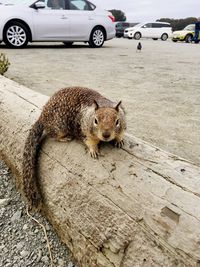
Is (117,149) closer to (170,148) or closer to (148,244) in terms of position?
(148,244)

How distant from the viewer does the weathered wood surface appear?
166cm

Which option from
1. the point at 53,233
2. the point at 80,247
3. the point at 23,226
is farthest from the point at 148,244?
the point at 23,226

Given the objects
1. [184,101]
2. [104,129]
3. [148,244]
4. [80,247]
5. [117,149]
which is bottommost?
[184,101]

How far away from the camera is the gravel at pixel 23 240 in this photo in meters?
2.38

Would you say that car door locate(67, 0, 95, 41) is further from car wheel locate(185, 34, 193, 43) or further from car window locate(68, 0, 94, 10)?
car wheel locate(185, 34, 193, 43)

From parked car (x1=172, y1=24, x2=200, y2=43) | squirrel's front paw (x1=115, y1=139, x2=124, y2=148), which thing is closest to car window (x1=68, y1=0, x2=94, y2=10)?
squirrel's front paw (x1=115, y1=139, x2=124, y2=148)

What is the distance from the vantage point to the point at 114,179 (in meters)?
2.06

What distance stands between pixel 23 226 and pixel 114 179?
1.06 meters

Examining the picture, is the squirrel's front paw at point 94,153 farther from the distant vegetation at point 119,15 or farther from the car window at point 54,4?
the distant vegetation at point 119,15

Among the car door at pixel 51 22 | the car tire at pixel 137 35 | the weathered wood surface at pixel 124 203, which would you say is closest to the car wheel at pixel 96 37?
the car door at pixel 51 22

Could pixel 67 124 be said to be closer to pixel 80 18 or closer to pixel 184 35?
pixel 80 18

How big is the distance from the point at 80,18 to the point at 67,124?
10589 millimetres

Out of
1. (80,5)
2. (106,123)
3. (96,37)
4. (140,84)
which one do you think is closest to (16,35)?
(80,5)

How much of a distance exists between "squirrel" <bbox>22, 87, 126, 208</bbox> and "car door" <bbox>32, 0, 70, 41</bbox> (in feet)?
30.9
